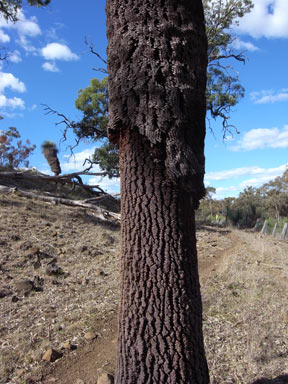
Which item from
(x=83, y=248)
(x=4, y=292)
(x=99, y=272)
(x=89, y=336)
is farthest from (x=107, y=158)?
(x=89, y=336)

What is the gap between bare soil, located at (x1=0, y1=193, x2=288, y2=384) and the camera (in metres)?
3.80

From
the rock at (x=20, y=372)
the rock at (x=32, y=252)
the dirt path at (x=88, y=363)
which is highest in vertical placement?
the rock at (x=32, y=252)

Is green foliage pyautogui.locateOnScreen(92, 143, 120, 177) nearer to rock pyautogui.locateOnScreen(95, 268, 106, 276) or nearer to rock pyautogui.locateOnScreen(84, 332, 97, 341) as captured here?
rock pyautogui.locateOnScreen(95, 268, 106, 276)

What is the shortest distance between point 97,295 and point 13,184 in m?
9.40

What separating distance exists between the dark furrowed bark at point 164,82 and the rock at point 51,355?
2.74 metres

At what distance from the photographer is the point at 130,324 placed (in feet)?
8.43

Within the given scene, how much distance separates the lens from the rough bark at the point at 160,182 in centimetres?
247

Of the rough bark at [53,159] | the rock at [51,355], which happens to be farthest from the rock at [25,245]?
the rough bark at [53,159]

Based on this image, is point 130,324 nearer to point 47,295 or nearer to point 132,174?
point 132,174

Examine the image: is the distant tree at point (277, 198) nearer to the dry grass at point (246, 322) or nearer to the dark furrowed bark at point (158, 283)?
the dry grass at point (246, 322)

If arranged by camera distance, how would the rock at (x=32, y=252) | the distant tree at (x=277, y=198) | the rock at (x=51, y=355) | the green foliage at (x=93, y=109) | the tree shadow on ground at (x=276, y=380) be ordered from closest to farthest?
the tree shadow on ground at (x=276, y=380) → the rock at (x=51, y=355) → the rock at (x=32, y=252) → the green foliage at (x=93, y=109) → the distant tree at (x=277, y=198)

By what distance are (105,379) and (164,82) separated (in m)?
2.91

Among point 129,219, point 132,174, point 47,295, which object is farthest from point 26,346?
point 132,174

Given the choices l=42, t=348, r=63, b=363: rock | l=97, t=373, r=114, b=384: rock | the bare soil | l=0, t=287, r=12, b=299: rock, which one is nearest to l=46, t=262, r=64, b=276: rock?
the bare soil
